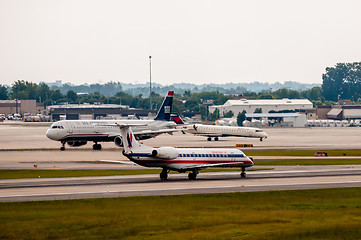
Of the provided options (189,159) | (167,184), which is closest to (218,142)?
(189,159)

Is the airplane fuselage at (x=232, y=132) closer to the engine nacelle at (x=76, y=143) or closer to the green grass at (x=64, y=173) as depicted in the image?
the engine nacelle at (x=76, y=143)

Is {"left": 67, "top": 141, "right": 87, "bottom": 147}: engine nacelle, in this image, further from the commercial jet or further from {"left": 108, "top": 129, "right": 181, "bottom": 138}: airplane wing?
the commercial jet

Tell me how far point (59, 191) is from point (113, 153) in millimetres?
44038

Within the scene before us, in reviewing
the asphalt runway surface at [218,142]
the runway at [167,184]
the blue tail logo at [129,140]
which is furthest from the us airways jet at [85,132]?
the blue tail logo at [129,140]

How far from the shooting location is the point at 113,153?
93500mm

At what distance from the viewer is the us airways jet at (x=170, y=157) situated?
5588 centimetres

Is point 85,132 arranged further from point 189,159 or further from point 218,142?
point 189,159

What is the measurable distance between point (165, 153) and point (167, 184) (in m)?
2.87

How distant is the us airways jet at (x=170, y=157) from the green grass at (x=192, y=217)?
9203 millimetres

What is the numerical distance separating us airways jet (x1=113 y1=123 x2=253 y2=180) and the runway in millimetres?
1395

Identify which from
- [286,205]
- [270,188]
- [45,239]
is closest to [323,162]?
[270,188]

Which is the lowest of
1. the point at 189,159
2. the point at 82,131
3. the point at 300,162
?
the point at 300,162

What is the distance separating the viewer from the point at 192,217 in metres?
38.9

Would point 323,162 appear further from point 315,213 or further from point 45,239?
point 45,239
